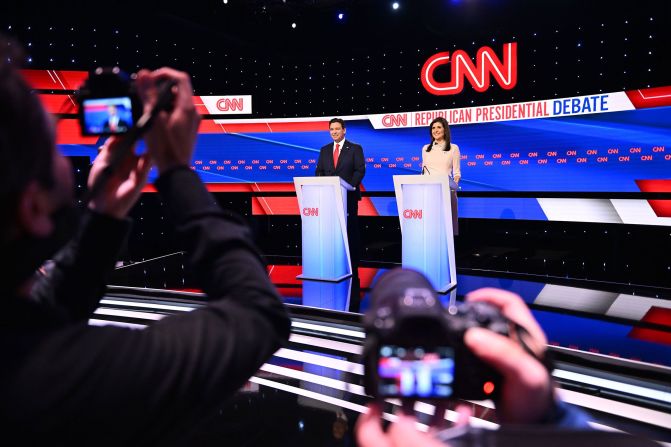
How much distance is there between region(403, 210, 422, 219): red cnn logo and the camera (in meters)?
4.77

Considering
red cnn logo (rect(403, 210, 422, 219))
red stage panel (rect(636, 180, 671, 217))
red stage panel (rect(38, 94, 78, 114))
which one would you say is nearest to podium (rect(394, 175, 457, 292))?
red cnn logo (rect(403, 210, 422, 219))

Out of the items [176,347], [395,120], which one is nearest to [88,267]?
[176,347]

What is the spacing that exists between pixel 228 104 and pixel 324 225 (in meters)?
4.38

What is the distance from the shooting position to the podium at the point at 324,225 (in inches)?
204

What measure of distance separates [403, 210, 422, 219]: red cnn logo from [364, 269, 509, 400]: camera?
14.0 ft

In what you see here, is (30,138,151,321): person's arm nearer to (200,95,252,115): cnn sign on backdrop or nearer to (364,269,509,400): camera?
(364,269,509,400): camera

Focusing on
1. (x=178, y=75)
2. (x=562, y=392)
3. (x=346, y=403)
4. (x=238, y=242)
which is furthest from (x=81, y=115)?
(x=562, y=392)

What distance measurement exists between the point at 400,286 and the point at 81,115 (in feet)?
2.20

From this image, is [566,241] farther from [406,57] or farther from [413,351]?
[413,351]

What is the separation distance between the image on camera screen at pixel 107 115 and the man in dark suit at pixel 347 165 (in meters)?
5.11

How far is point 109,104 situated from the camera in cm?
86

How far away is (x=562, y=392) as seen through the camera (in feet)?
8.61

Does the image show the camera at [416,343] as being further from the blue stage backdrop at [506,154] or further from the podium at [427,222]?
the blue stage backdrop at [506,154]

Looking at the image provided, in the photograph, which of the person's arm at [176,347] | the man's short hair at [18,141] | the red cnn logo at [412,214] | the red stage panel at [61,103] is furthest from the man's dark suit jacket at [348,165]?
the man's short hair at [18,141]
